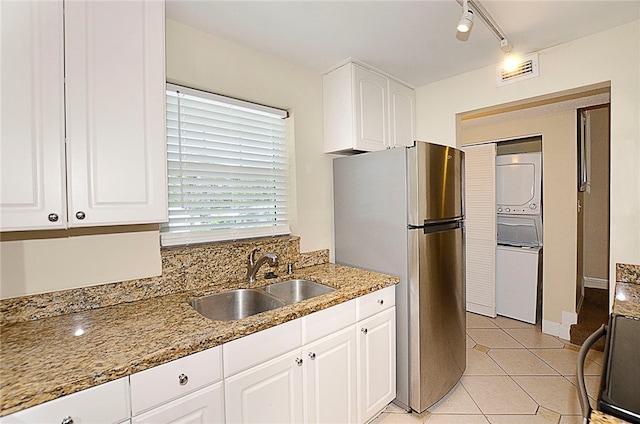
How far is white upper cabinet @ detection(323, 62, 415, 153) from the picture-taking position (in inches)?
92.8

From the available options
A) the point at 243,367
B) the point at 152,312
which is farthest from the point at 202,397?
the point at 152,312

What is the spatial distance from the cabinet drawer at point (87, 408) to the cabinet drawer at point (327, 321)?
2.54 ft

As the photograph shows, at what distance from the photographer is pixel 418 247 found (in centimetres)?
201

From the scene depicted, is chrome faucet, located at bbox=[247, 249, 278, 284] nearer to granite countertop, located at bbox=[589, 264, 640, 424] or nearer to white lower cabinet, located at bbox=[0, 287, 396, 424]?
white lower cabinet, located at bbox=[0, 287, 396, 424]

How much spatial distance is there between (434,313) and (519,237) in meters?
2.23

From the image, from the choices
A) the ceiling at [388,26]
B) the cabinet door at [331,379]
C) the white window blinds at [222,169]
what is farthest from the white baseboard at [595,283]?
the white window blinds at [222,169]

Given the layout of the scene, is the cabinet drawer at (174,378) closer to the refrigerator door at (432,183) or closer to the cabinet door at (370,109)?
the refrigerator door at (432,183)

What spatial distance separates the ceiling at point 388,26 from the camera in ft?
5.51

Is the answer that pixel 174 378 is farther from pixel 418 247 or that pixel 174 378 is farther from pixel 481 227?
pixel 481 227

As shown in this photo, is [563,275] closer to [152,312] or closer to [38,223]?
[152,312]

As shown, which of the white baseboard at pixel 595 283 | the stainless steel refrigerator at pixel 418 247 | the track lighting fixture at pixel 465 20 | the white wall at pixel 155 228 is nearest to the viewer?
the white wall at pixel 155 228

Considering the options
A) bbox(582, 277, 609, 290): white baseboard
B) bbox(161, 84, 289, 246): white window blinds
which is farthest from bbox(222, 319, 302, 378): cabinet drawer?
bbox(582, 277, 609, 290): white baseboard

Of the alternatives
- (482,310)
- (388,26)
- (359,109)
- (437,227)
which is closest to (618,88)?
(437,227)

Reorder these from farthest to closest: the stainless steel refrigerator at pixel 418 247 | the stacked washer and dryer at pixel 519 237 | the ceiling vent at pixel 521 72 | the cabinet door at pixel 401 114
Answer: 1. the stacked washer and dryer at pixel 519 237
2. the cabinet door at pixel 401 114
3. the ceiling vent at pixel 521 72
4. the stainless steel refrigerator at pixel 418 247
